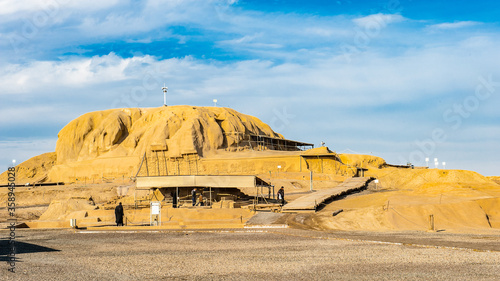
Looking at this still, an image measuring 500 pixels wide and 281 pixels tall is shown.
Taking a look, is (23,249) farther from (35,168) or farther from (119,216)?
(35,168)

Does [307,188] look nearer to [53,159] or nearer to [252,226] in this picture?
[252,226]

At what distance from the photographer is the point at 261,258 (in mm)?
13508

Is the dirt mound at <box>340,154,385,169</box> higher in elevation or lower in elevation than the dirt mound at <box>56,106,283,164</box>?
lower

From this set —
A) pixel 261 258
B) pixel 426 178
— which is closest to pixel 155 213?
pixel 261 258

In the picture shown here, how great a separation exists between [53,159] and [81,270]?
89882 millimetres

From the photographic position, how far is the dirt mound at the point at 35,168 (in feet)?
290

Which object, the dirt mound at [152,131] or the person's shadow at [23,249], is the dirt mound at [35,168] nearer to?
the dirt mound at [152,131]

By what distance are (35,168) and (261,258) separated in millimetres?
88273

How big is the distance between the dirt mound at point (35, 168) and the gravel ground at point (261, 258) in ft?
241

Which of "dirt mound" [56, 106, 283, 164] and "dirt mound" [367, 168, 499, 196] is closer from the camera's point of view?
"dirt mound" [367, 168, 499, 196]

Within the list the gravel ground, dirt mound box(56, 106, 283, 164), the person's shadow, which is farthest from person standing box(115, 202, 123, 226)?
dirt mound box(56, 106, 283, 164)

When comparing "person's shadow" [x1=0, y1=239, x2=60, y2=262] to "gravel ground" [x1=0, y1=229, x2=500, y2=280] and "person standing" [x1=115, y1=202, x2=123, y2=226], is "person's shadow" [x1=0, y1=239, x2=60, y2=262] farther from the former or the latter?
"person standing" [x1=115, y1=202, x2=123, y2=226]

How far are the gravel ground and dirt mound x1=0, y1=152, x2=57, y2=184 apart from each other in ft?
241

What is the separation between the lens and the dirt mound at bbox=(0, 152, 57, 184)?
290ft
